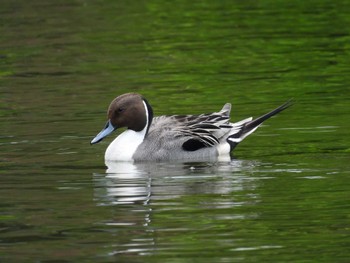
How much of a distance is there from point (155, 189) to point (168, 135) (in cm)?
174

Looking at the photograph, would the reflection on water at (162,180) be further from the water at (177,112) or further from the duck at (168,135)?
the duck at (168,135)

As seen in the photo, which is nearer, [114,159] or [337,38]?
[114,159]

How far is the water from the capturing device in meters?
11.3

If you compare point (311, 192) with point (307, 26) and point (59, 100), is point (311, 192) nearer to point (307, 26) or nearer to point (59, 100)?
point (59, 100)

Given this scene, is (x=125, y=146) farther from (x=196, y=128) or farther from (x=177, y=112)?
(x=177, y=112)

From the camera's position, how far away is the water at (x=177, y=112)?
11266mm

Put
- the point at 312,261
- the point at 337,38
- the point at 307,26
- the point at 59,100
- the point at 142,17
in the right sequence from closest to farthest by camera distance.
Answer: the point at 312,261 → the point at 59,100 → the point at 337,38 → the point at 307,26 → the point at 142,17

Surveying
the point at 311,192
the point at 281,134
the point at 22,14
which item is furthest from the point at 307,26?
the point at 311,192

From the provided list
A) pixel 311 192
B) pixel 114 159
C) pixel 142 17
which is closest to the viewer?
pixel 311 192

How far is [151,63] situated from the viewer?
2172 cm

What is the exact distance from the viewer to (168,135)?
15.0m

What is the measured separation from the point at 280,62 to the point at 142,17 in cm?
615

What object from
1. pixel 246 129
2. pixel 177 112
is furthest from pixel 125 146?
pixel 177 112

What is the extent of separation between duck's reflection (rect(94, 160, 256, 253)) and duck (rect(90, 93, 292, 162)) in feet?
0.57
